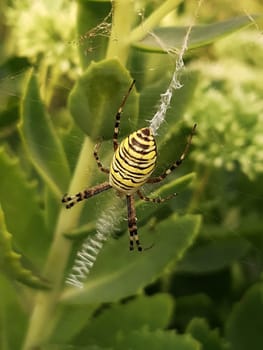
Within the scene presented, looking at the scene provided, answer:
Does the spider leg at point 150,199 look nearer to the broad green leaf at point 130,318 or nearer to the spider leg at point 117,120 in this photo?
the spider leg at point 117,120

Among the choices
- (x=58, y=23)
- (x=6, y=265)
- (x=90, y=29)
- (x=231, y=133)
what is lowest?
(x=6, y=265)

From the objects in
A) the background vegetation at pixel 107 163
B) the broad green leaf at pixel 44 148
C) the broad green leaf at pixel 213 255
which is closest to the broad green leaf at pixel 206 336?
the background vegetation at pixel 107 163

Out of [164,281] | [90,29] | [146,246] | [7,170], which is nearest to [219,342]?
[146,246]

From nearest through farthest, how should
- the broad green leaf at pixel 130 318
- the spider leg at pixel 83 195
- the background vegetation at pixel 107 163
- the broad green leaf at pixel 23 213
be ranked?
the background vegetation at pixel 107 163
the spider leg at pixel 83 195
the broad green leaf at pixel 23 213
the broad green leaf at pixel 130 318

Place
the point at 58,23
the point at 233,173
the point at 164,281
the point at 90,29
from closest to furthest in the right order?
the point at 90,29
the point at 58,23
the point at 233,173
the point at 164,281

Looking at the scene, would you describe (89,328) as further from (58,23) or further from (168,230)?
(58,23)

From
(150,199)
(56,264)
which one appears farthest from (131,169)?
(56,264)
